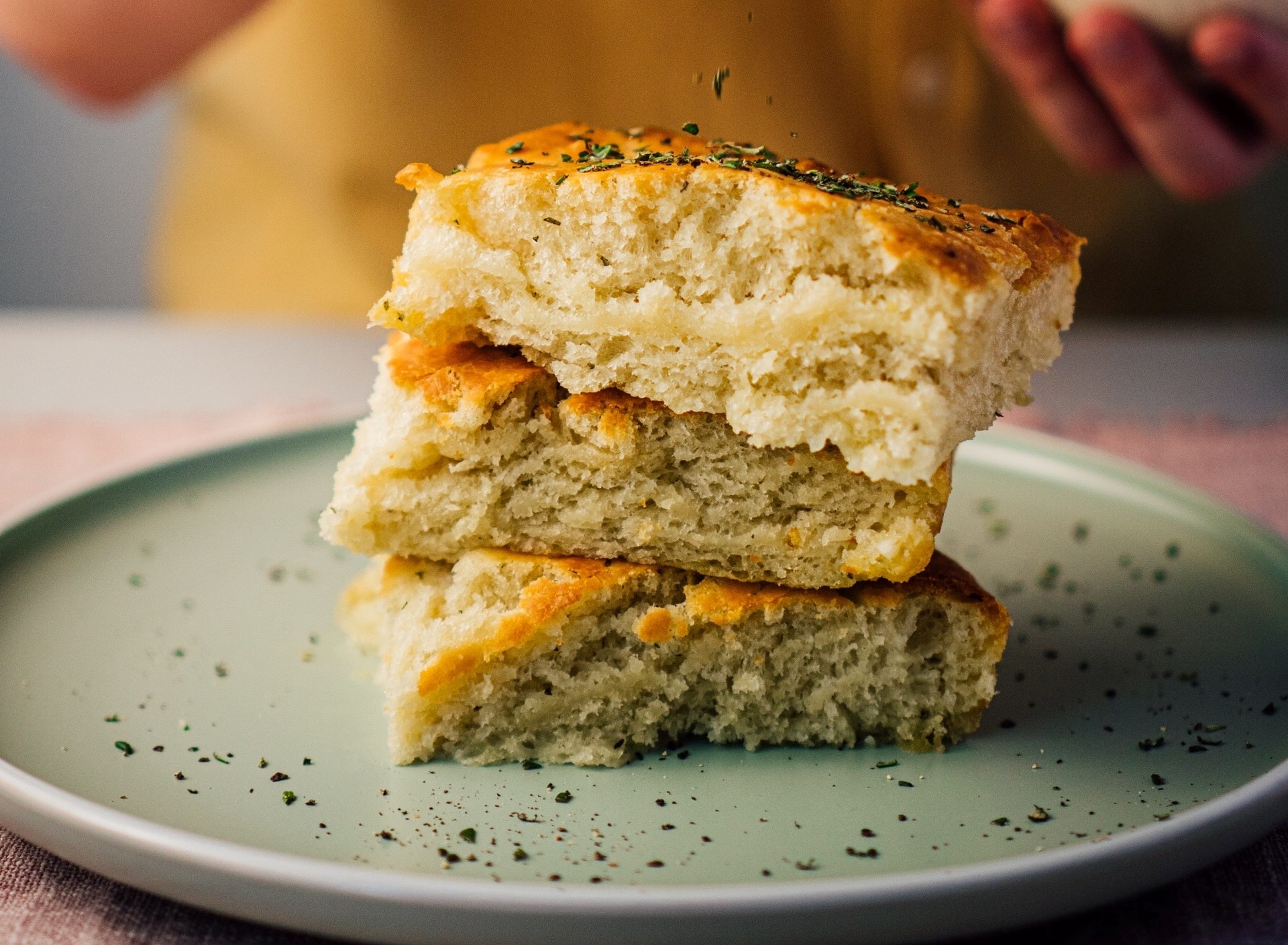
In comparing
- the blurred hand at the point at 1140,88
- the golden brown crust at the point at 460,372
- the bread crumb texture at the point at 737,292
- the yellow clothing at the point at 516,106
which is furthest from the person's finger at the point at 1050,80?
the golden brown crust at the point at 460,372

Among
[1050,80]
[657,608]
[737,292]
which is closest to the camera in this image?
[737,292]

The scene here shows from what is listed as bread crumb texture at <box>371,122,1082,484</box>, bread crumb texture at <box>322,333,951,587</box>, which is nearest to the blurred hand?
bread crumb texture at <box>371,122,1082,484</box>

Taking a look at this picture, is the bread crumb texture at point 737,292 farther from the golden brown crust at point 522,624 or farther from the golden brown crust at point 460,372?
the golden brown crust at point 522,624

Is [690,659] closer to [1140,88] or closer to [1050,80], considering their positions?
[1140,88]

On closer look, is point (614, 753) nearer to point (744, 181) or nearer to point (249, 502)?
point (744, 181)

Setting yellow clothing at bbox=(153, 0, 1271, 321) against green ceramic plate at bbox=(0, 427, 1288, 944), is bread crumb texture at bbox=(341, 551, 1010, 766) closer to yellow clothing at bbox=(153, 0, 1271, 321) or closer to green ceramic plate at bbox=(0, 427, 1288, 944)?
green ceramic plate at bbox=(0, 427, 1288, 944)

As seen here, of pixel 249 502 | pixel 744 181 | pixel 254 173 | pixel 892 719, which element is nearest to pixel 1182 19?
pixel 744 181

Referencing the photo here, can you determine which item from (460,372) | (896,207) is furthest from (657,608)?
(896,207)
